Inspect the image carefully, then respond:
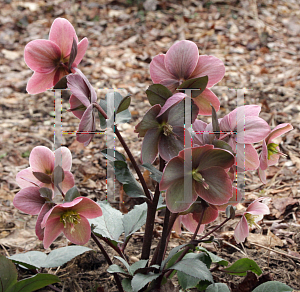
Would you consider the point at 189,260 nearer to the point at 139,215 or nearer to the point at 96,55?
the point at 139,215

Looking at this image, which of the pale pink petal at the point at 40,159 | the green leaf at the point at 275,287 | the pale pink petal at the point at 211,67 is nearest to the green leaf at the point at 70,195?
the pale pink petal at the point at 40,159

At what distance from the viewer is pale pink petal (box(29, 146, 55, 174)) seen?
741 mm

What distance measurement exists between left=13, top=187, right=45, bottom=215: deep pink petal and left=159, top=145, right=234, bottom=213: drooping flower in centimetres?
26

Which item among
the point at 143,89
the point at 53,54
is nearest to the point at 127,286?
the point at 53,54

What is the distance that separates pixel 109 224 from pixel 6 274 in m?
0.27

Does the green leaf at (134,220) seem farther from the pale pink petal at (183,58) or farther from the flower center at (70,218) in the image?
the pale pink petal at (183,58)

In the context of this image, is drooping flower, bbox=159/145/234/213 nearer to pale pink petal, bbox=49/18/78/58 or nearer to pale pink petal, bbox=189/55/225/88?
pale pink petal, bbox=189/55/225/88

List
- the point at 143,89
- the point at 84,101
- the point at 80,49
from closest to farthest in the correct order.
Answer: the point at 84,101, the point at 80,49, the point at 143,89

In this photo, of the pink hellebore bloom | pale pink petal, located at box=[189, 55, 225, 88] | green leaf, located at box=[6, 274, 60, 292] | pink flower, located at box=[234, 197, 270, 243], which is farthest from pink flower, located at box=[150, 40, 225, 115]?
green leaf, located at box=[6, 274, 60, 292]

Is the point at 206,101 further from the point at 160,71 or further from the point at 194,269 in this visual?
the point at 194,269

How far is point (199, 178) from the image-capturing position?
0.63m

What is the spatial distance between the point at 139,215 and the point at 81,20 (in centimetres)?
309

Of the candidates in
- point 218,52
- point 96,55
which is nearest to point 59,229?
point 96,55

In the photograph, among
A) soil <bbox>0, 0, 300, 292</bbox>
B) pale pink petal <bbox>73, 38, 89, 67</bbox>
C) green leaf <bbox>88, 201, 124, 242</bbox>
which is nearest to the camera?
pale pink petal <bbox>73, 38, 89, 67</bbox>
